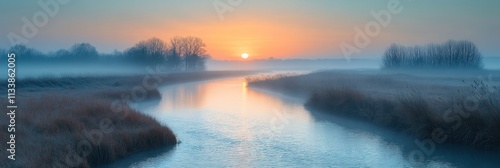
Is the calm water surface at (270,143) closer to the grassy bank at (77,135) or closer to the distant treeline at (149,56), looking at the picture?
the grassy bank at (77,135)

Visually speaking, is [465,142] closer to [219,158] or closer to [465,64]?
[219,158]

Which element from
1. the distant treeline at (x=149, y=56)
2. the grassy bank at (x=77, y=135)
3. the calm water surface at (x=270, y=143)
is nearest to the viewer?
the grassy bank at (x=77, y=135)

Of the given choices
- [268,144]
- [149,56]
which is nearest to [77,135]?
[268,144]

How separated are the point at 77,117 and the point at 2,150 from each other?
3712mm

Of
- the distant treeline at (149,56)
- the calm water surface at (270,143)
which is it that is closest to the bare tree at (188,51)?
the distant treeline at (149,56)

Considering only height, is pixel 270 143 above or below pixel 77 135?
below

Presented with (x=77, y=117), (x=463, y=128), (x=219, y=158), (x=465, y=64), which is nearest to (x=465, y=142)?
(x=463, y=128)

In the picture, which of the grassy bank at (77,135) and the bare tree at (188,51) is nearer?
the grassy bank at (77,135)

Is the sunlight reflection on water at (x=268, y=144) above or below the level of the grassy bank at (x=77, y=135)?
below

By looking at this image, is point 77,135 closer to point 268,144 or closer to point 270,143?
point 268,144

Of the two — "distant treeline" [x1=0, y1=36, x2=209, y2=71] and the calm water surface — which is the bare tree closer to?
"distant treeline" [x1=0, y1=36, x2=209, y2=71]

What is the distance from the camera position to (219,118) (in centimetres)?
1650

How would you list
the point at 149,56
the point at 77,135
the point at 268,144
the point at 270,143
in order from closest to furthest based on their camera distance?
the point at 77,135 < the point at 268,144 < the point at 270,143 < the point at 149,56

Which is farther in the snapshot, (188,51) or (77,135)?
(188,51)
